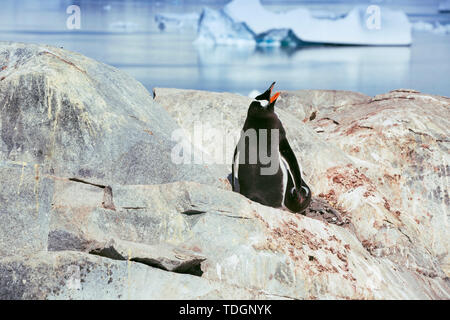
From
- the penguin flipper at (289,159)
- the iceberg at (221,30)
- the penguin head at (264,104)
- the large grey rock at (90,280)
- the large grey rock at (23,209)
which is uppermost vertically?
the iceberg at (221,30)

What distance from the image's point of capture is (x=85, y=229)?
13.3 ft

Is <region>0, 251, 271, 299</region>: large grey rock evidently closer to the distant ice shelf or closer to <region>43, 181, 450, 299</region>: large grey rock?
<region>43, 181, 450, 299</region>: large grey rock

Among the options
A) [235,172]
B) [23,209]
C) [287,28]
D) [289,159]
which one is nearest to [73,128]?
[23,209]

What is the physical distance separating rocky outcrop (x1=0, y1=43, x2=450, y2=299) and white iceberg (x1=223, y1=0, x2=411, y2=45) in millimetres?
5983

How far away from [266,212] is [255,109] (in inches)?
33.9

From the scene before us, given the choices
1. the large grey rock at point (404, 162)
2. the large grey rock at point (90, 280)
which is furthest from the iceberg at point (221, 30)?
the large grey rock at point (90, 280)

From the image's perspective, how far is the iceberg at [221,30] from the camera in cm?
1251

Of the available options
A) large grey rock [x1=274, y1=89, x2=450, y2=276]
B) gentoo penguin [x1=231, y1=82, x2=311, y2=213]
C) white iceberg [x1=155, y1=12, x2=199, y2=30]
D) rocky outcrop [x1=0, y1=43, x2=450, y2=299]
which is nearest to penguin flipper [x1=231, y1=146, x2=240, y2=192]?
gentoo penguin [x1=231, y1=82, x2=311, y2=213]

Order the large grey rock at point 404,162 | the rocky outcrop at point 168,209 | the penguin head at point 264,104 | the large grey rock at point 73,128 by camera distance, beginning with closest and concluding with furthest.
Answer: the rocky outcrop at point 168,209, the penguin head at point 264,104, the large grey rock at point 73,128, the large grey rock at point 404,162

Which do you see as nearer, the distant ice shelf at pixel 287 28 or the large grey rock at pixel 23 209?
the large grey rock at pixel 23 209

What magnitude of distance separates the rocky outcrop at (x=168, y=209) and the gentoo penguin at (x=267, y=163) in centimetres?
24

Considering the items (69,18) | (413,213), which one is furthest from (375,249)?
(69,18)

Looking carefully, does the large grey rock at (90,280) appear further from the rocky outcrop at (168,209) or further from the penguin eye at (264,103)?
the penguin eye at (264,103)
